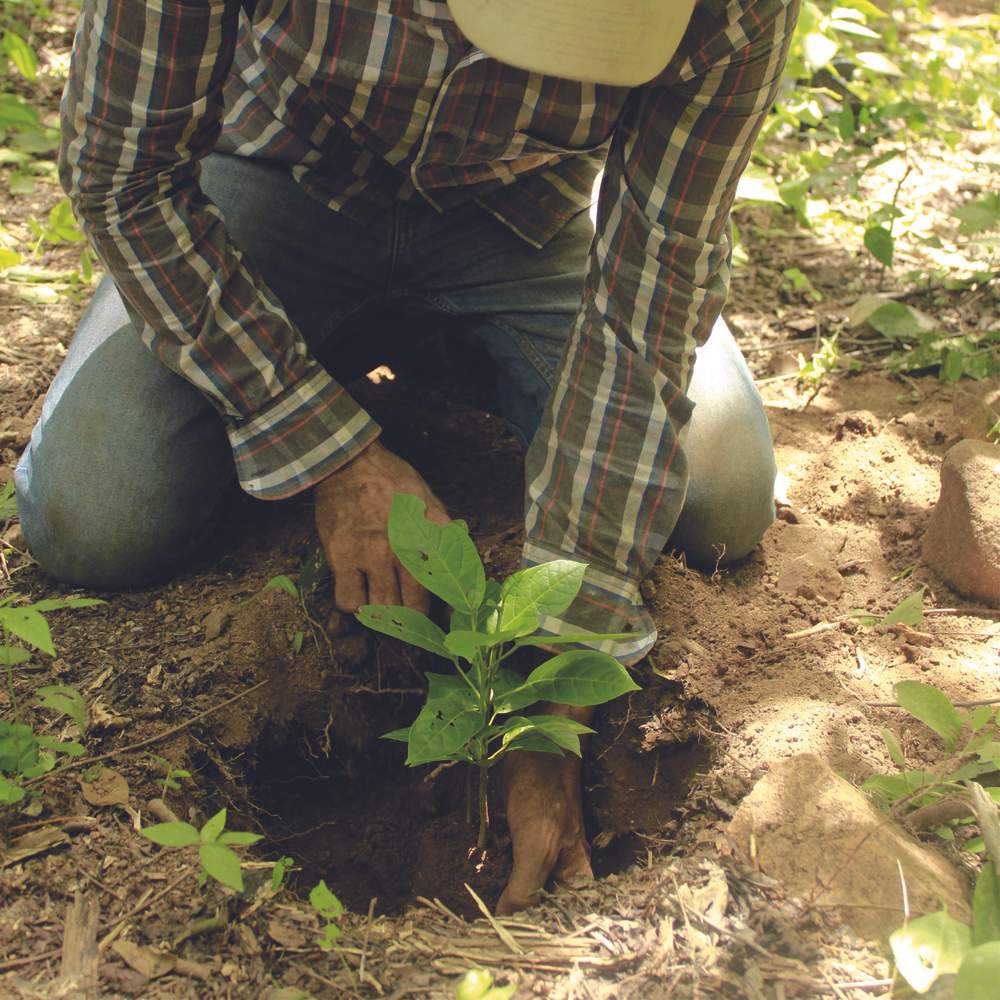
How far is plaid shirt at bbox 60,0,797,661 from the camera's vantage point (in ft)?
5.08

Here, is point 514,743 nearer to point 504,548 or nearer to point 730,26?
point 504,548

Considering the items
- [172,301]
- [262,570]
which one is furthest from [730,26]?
[262,570]

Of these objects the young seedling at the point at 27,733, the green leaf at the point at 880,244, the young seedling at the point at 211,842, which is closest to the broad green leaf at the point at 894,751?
the young seedling at the point at 211,842

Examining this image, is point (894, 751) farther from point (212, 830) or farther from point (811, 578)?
point (212, 830)

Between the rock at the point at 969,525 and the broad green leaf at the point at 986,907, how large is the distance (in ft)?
2.66

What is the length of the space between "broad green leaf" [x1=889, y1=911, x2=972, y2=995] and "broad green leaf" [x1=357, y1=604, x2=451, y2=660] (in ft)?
2.14

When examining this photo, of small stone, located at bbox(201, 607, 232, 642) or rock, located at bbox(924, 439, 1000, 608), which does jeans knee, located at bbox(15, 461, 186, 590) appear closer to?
small stone, located at bbox(201, 607, 232, 642)

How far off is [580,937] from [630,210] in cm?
104

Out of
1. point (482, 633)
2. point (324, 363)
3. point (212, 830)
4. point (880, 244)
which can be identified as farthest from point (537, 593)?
point (880, 244)

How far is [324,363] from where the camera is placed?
7.17 ft

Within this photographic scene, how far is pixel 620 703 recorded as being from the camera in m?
1.81

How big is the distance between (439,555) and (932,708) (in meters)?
0.68

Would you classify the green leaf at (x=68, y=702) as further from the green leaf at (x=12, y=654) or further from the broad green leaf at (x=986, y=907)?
the broad green leaf at (x=986, y=907)

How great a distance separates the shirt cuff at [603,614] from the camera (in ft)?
5.43
